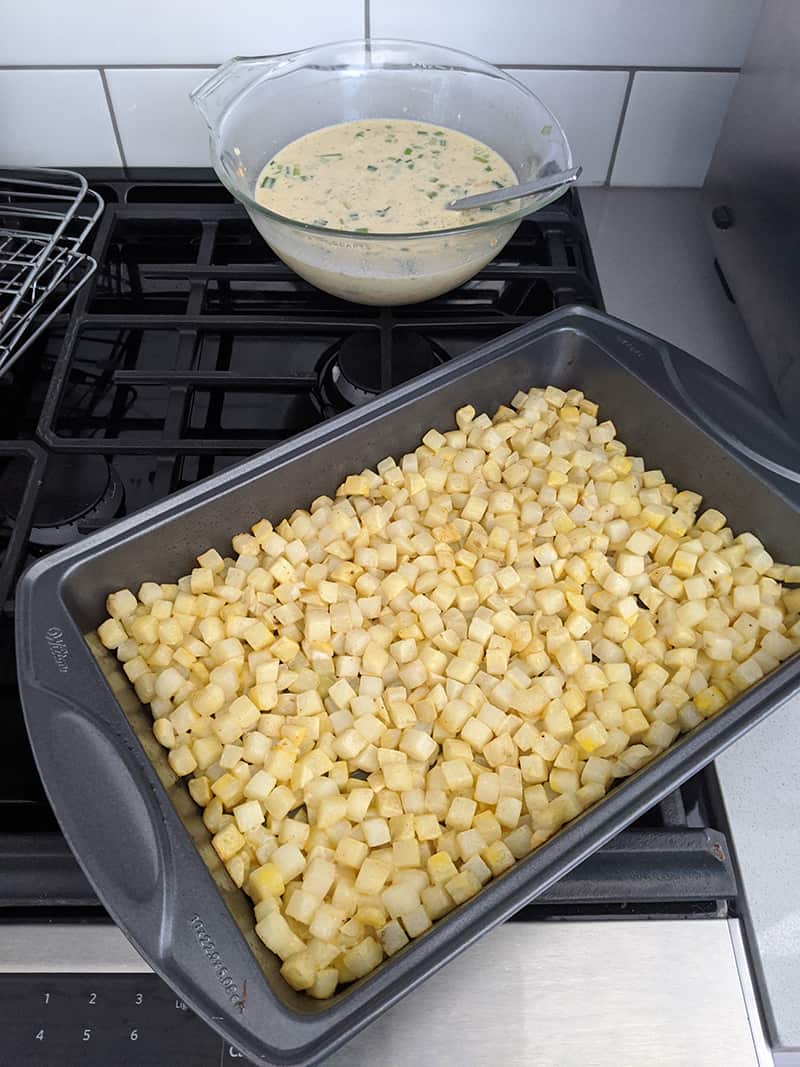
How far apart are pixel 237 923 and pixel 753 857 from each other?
39cm

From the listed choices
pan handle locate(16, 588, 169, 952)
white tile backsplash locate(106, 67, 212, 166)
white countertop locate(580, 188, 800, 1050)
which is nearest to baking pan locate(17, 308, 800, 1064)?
pan handle locate(16, 588, 169, 952)

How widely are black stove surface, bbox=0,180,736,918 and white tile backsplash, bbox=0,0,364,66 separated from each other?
0.52 feet

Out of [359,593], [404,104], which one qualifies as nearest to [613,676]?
[359,593]

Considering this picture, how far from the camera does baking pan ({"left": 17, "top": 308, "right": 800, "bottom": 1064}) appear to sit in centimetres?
55

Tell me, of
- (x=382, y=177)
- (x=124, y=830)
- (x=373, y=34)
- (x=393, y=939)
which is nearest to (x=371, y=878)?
(x=393, y=939)

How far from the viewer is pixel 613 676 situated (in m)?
0.75

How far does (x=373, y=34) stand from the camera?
1127mm

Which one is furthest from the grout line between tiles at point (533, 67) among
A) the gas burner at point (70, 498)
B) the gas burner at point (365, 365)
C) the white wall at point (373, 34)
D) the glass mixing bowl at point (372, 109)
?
the gas burner at point (70, 498)

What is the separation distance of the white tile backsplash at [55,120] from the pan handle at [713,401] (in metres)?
0.75

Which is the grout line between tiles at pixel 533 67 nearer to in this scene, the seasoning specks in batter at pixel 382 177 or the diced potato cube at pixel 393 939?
the seasoning specks in batter at pixel 382 177

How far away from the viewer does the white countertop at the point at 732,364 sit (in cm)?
66

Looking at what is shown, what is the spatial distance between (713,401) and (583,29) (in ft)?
1.83

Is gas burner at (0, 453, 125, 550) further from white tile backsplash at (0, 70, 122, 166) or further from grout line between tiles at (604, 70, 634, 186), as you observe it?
grout line between tiles at (604, 70, 634, 186)

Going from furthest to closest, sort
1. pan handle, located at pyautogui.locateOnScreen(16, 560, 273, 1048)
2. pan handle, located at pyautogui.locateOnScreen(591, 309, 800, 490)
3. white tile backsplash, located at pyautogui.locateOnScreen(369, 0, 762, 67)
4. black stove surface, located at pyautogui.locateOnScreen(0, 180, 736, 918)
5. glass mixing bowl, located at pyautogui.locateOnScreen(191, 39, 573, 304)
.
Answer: white tile backsplash, located at pyautogui.locateOnScreen(369, 0, 762, 67) < glass mixing bowl, located at pyautogui.locateOnScreen(191, 39, 573, 304) < pan handle, located at pyautogui.locateOnScreen(591, 309, 800, 490) < black stove surface, located at pyautogui.locateOnScreen(0, 180, 736, 918) < pan handle, located at pyautogui.locateOnScreen(16, 560, 273, 1048)
